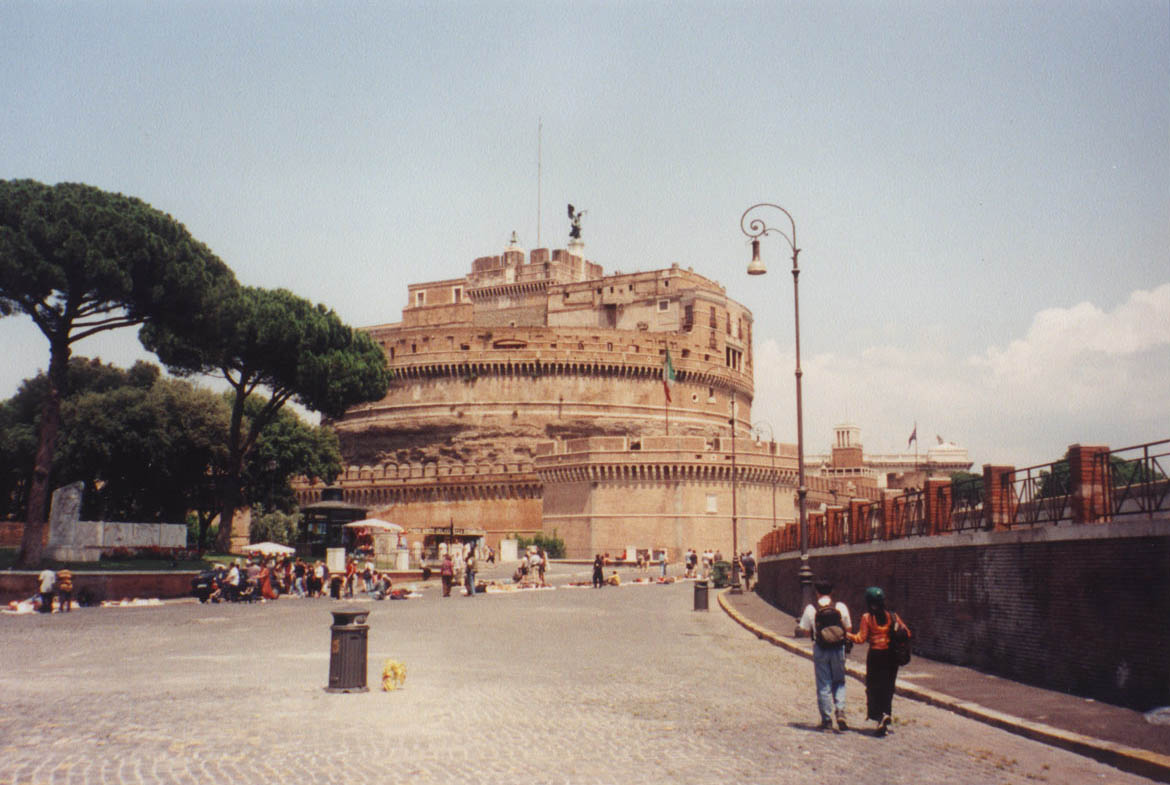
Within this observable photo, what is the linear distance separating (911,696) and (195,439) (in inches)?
1649

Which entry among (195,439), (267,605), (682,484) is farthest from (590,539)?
(267,605)

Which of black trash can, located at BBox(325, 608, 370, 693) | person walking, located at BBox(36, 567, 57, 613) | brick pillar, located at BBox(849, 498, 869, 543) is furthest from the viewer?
person walking, located at BBox(36, 567, 57, 613)

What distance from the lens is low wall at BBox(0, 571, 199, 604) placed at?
25359 mm

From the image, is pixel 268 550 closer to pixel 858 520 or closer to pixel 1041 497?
pixel 858 520

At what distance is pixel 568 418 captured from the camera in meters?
78.9

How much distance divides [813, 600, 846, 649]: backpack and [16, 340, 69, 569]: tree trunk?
23.6 meters

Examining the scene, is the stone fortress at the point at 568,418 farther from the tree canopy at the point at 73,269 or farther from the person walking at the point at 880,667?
the person walking at the point at 880,667

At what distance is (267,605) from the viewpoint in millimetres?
27375

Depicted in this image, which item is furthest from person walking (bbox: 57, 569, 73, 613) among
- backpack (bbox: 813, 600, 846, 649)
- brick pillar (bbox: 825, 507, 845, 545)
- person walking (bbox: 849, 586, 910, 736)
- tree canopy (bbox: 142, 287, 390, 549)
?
person walking (bbox: 849, 586, 910, 736)

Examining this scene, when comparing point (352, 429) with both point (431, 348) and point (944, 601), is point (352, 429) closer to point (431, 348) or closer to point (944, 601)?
point (431, 348)

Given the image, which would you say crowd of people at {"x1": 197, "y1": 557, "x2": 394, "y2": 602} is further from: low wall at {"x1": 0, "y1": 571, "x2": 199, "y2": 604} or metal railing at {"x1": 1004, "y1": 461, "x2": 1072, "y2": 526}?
metal railing at {"x1": 1004, "y1": 461, "x2": 1072, "y2": 526}

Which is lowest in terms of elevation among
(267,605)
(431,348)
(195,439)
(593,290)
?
(267,605)

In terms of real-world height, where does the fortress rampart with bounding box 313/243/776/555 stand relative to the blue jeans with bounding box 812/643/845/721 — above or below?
above

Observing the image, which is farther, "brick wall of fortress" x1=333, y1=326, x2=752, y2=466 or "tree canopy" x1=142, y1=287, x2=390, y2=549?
"brick wall of fortress" x1=333, y1=326, x2=752, y2=466
